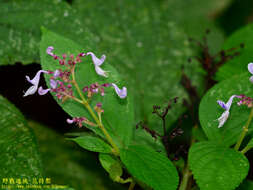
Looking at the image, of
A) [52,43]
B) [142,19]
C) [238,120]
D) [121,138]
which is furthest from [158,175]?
[142,19]

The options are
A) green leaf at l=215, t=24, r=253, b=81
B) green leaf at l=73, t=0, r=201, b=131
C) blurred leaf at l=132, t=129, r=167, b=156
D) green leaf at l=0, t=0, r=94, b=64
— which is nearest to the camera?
blurred leaf at l=132, t=129, r=167, b=156

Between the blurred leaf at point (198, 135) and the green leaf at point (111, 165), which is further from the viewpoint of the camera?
the blurred leaf at point (198, 135)

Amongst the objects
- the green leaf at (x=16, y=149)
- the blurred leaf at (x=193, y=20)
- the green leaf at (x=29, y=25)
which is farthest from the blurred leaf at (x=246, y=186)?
the blurred leaf at (x=193, y=20)

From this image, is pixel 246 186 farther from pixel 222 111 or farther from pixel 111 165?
pixel 111 165

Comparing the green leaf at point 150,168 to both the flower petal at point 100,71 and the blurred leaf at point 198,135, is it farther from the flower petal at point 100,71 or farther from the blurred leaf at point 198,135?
the blurred leaf at point 198,135

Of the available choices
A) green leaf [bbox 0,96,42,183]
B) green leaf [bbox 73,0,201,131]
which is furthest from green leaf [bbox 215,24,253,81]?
green leaf [bbox 0,96,42,183]

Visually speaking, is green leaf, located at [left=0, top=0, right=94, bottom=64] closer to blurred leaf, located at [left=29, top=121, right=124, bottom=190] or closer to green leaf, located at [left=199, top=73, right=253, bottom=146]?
blurred leaf, located at [left=29, top=121, right=124, bottom=190]

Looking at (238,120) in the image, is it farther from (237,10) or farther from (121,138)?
(237,10)
